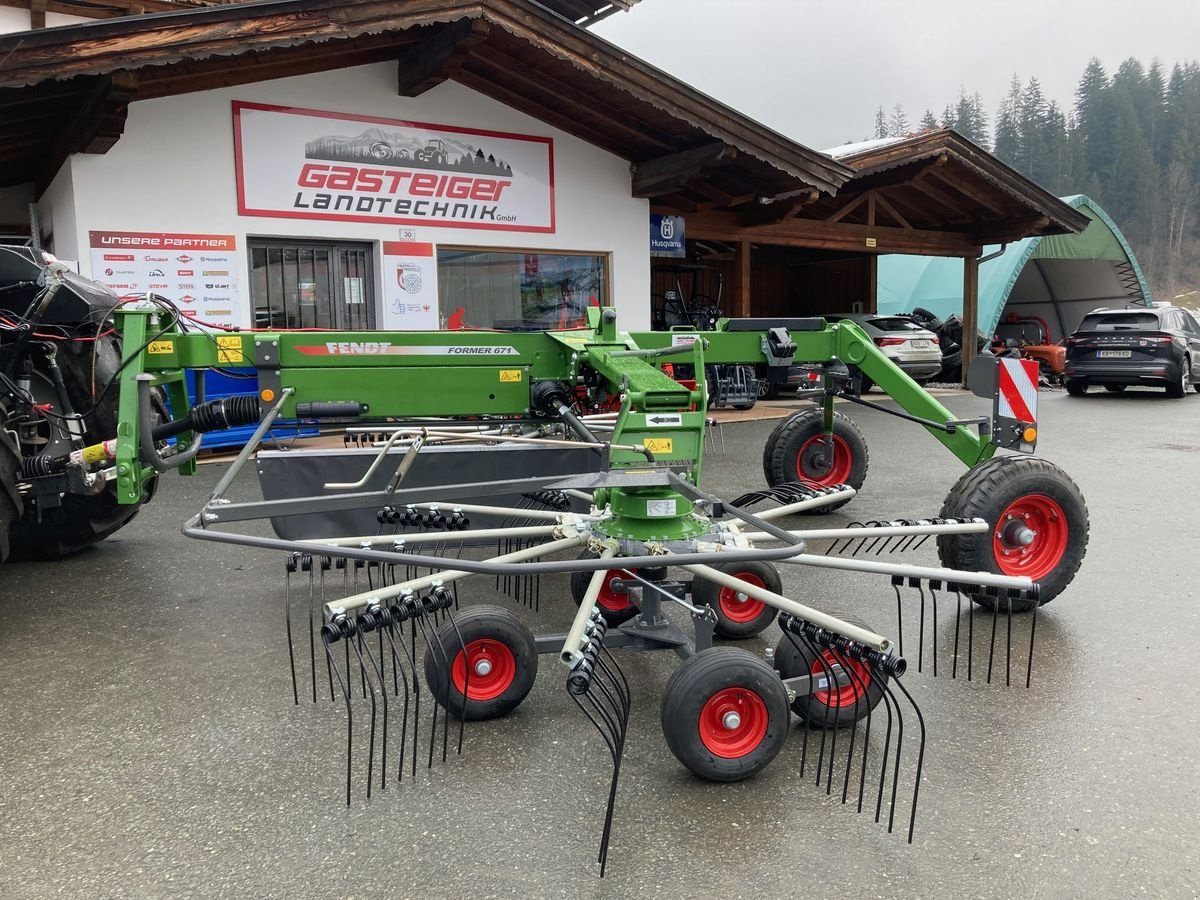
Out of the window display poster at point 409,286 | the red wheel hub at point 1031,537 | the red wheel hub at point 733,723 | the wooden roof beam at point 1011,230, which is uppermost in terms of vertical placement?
the wooden roof beam at point 1011,230

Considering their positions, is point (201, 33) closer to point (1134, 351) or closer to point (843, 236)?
point (843, 236)

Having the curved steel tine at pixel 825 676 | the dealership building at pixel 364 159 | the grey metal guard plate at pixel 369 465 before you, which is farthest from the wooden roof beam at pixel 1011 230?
the curved steel tine at pixel 825 676

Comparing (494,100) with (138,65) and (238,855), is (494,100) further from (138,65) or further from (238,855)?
(238,855)

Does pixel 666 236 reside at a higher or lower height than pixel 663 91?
lower

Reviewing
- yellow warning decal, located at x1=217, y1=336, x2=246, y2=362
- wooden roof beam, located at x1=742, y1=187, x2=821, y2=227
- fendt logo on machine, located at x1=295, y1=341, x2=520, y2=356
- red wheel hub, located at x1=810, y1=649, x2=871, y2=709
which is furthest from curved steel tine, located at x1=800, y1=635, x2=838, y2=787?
wooden roof beam, located at x1=742, y1=187, x2=821, y2=227

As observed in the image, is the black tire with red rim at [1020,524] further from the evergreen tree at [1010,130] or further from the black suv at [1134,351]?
the evergreen tree at [1010,130]

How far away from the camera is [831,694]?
321cm

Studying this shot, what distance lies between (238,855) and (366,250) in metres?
8.16

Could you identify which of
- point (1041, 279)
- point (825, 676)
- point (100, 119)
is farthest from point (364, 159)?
point (1041, 279)

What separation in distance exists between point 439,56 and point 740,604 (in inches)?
276

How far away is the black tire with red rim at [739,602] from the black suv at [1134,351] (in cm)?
1453

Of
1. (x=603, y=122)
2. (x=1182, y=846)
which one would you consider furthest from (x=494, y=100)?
(x=1182, y=846)

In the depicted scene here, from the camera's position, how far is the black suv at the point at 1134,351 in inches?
619

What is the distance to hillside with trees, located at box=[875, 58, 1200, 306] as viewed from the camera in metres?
62.2
